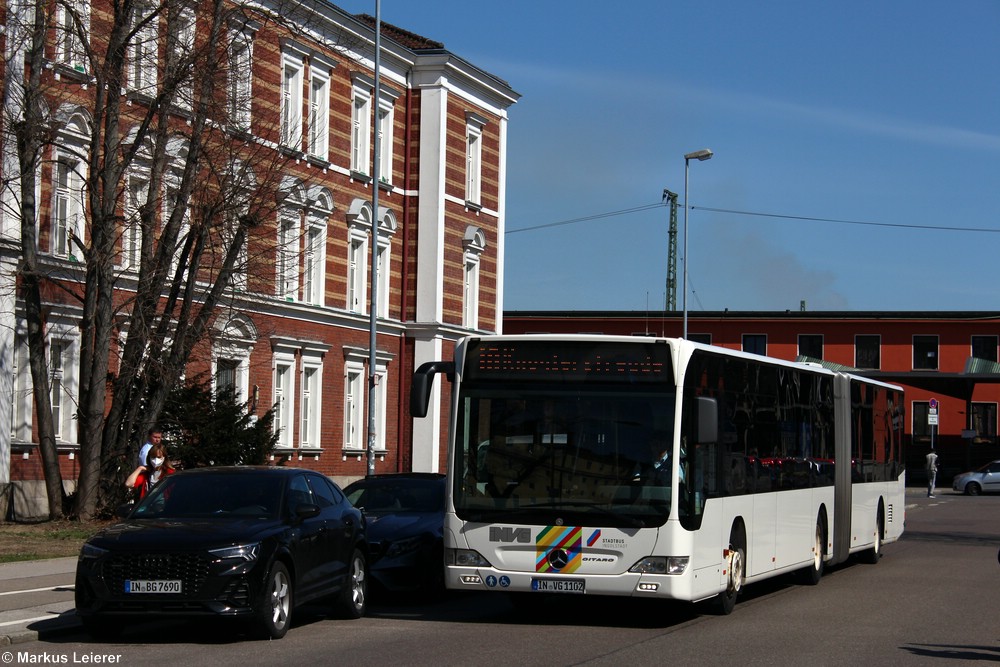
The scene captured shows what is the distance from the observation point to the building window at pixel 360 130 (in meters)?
43.7

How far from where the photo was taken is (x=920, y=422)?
79.8 m

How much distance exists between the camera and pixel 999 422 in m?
79.5

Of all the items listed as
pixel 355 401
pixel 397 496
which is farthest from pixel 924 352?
pixel 397 496

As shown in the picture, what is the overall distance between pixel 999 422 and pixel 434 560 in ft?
225

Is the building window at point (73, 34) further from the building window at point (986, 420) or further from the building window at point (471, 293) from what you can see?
the building window at point (986, 420)

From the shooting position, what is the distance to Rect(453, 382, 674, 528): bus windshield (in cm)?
1420

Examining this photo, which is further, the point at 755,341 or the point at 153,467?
the point at 755,341

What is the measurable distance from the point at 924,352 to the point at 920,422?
4.26 meters

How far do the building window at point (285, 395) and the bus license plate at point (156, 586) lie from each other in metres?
27.5

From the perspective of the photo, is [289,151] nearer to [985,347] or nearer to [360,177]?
[360,177]

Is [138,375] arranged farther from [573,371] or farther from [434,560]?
[573,371]

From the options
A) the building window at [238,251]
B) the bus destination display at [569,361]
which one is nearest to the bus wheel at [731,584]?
the bus destination display at [569,361]

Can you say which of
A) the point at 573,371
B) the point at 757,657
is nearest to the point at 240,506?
the point at 573,371

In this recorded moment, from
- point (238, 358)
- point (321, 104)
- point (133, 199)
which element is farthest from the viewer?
point (321, 104)
